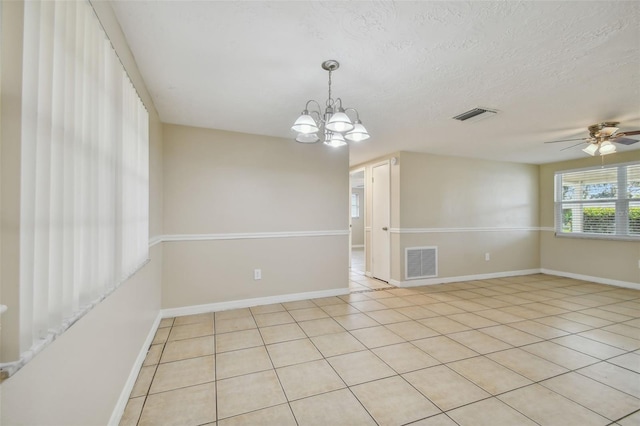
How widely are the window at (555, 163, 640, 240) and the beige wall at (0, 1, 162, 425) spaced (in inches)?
261

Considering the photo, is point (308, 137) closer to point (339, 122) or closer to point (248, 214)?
point (339, 122)

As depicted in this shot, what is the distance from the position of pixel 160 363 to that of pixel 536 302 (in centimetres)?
441

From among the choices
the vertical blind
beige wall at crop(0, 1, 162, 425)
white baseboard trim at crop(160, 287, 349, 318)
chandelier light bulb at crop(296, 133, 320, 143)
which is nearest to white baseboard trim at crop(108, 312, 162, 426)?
beige wall at crop(0, 1, 162, 425)

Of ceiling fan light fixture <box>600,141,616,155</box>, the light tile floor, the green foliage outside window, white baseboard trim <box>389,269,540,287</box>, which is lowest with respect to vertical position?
the light tile floor

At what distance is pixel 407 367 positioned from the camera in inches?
82.3

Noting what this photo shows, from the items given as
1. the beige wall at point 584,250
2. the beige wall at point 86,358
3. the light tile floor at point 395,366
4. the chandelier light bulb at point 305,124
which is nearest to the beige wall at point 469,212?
the beige wall at point 584,250

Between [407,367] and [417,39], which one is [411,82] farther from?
[407,367]

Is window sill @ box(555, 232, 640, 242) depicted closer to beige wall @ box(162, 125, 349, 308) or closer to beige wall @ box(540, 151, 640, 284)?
beige wall @ box(540, 151, 640, 284)

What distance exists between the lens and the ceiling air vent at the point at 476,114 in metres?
2.75

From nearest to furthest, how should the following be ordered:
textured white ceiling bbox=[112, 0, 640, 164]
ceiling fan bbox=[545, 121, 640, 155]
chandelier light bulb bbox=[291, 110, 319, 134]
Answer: textured white ceiling bbox=[112, 0, 640, 164]
chandelier light bulb bbox=[291, 110, 319, 134]
ceiling fan bbox=[545, 121, 640, 155]

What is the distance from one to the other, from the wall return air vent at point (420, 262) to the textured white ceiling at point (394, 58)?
2219 millimetres

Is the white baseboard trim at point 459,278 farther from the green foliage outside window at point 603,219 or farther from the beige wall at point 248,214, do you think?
the green foliage outside window at point 603,219

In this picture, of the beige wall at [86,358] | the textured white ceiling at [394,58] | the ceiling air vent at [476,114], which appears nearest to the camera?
the beige wall at [86,358]

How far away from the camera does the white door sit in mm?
4723
